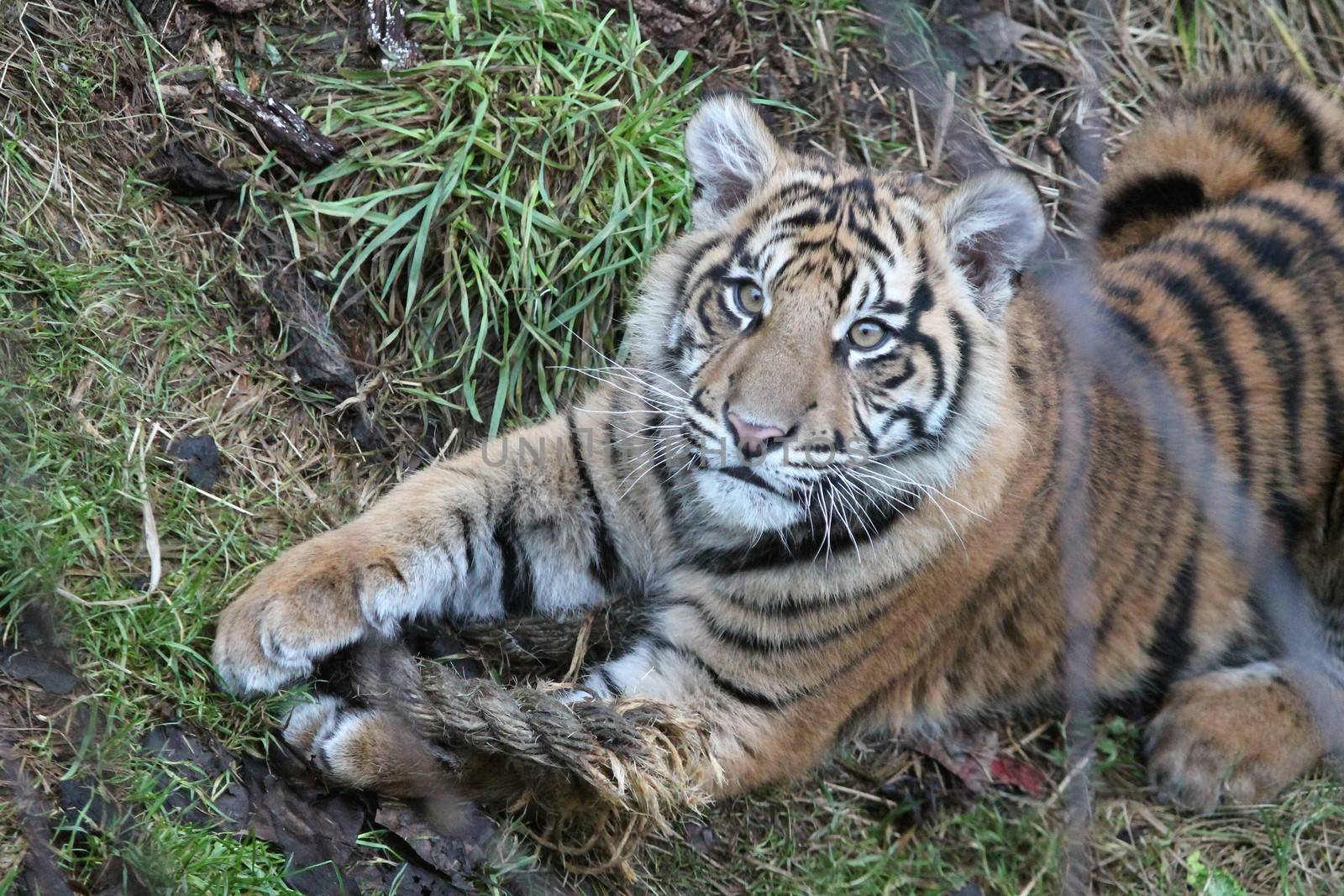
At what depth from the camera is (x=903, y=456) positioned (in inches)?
113

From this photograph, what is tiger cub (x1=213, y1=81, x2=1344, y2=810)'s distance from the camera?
2.77 m

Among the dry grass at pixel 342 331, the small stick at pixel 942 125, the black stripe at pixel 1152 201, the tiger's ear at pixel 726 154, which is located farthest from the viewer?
the small stick at pixel 942 125

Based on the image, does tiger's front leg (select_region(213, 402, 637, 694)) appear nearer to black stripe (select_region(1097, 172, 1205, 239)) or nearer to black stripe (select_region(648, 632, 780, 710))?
black stripe (select_region(648, 632, 780, 710))

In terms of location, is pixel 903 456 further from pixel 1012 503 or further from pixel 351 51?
pixel 351 51

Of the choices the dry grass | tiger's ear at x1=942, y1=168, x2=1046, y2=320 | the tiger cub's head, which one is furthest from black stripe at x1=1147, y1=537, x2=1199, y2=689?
tiger's ear at x1=942, y1=168, x2=1046, y2=320

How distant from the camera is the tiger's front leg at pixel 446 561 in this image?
2750 mm

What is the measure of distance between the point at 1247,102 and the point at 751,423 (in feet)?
7.34

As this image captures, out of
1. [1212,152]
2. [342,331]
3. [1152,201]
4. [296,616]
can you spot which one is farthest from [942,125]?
[296,616]

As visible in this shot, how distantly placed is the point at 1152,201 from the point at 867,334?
1.68 m

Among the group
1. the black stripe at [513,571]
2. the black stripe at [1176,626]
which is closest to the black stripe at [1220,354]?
the black stripe at [1176,626]

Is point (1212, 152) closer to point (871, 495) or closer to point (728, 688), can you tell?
point (871, 495)

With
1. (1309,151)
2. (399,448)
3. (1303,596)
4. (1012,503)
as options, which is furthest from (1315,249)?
(399,448)

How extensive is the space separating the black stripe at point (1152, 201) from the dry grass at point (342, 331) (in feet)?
2.84

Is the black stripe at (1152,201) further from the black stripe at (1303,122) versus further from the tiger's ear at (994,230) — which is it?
the tiger's ear at (994,230)
